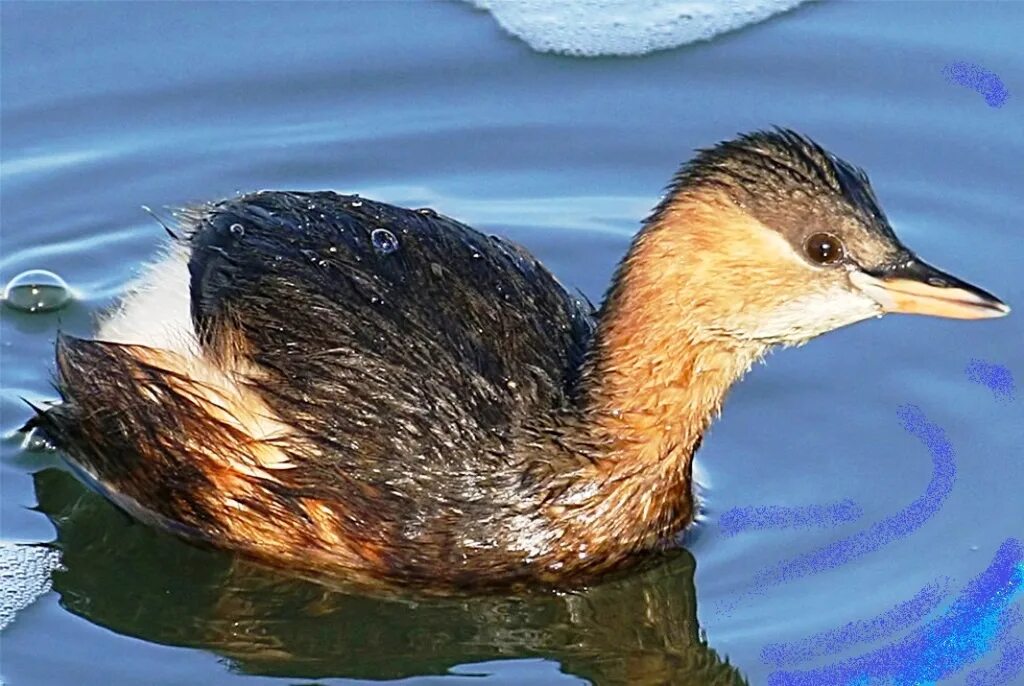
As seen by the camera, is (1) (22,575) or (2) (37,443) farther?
(2) (37,443)

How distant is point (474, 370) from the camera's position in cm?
634

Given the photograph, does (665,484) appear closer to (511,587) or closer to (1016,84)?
(511,587)

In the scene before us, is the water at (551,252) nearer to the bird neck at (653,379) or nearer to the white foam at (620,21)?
the white foam at (620,21)

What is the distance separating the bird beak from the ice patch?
97.4 inches

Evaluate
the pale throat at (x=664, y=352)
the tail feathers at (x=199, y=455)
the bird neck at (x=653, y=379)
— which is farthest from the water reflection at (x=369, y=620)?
the pale throat at (x=664, y=352)

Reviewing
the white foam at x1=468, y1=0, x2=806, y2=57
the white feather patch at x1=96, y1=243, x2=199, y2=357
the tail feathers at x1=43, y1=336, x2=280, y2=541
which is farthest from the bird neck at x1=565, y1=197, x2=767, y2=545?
the white foam at x1=468, y1=0, x2=806, y2=57

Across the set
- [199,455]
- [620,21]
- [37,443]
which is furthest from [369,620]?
[620,21]

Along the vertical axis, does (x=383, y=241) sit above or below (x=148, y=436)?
above

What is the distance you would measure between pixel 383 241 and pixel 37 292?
1.70 metres

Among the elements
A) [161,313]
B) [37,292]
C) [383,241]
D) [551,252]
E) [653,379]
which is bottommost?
[653,379]

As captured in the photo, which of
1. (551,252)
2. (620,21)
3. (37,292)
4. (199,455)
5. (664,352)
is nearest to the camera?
(664,352)

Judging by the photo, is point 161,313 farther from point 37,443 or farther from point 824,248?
point 824,248

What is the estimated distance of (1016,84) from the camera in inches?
336

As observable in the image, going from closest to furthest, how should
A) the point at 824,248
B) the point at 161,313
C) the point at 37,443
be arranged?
the point at 824,248 → the point at 161,313 → the point at 37,443
